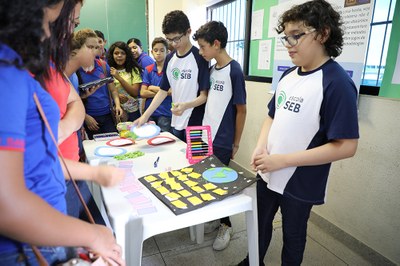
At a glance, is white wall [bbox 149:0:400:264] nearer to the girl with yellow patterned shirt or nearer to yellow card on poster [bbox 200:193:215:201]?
yellow card on poster [bbox 200:193:215:201]

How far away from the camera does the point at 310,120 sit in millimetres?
1040

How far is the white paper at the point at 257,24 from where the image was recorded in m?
2.55

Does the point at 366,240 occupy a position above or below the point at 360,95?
below

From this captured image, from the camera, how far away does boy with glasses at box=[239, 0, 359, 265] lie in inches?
38.7

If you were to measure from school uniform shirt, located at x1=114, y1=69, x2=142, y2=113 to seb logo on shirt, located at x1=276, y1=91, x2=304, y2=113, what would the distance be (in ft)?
6.27

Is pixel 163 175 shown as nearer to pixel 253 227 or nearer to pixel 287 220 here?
pixel 253 227

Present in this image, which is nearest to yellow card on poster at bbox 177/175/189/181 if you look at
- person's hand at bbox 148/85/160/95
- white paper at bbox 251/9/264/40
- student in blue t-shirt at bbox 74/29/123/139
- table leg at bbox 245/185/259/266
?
table leg at bbox 245/185/259/266

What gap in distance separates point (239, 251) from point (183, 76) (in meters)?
1.23

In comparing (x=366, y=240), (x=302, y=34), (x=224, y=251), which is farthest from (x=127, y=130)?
(x=366, y=240)

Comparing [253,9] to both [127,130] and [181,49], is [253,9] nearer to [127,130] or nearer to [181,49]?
[181,49]

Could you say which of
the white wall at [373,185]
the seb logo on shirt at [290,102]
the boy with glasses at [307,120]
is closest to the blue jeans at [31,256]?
the boy with glasses at [307,120]

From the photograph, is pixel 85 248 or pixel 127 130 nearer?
pixel 85 248

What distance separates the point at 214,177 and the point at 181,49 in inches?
44.0

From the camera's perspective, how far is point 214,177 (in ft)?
3.67
